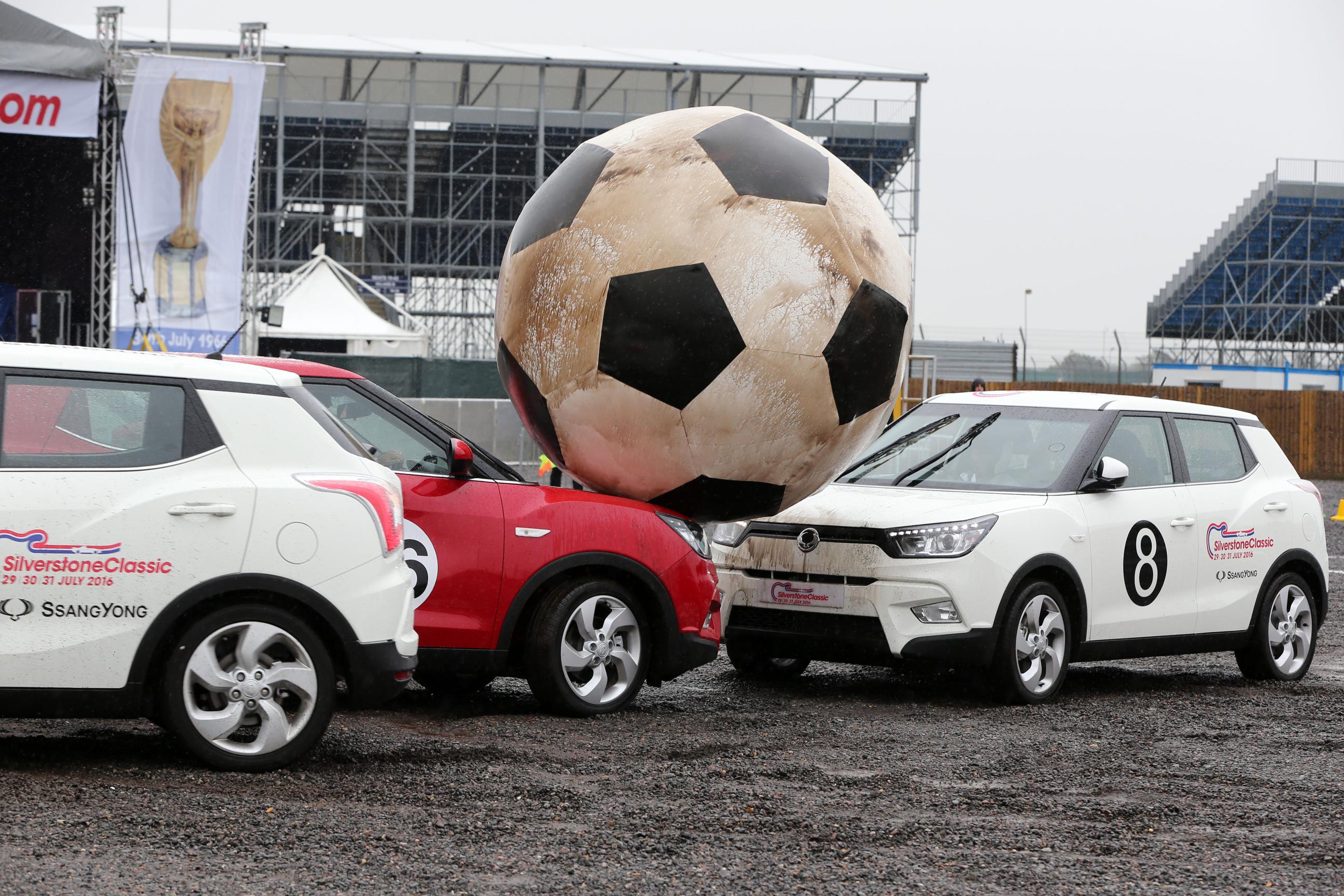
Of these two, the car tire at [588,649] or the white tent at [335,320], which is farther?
the white tent at [335,320]

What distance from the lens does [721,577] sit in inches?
329

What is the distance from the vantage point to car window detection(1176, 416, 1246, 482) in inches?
361

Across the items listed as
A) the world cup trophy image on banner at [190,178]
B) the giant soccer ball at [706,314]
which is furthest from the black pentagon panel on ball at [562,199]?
the world cup trophy image on banner at [190,178]

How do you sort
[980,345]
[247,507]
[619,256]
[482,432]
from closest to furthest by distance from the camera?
1. [247,507]
2. [619,256]
3. [482,432]
4. [980,345]

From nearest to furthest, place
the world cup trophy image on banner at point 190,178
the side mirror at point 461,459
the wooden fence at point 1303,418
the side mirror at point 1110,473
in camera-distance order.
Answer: the side mirror at point 461,459 → the side mirror at point 1110,473 → the world cup trophy image on banner at point 190,178 → the wooden fence at point 1303,418

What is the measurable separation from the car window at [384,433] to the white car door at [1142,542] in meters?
3.44

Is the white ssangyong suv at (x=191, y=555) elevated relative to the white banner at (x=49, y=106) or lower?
lower

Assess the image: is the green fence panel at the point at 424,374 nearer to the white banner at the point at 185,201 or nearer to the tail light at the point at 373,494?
the white banner at the point at 185,201

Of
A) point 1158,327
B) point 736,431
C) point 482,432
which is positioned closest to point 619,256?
point 736,431

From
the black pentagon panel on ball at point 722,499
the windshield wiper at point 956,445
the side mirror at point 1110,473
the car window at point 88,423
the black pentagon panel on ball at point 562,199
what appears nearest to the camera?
the car window at point 88,423

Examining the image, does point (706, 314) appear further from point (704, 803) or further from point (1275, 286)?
point (1275, 286)

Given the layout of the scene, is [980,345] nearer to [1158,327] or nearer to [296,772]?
[1158,327]

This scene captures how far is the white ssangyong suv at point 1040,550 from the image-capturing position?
25.7ft

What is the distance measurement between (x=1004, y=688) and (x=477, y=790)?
328 centimetres
